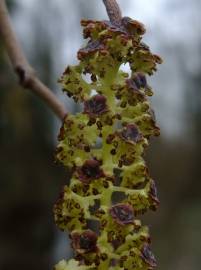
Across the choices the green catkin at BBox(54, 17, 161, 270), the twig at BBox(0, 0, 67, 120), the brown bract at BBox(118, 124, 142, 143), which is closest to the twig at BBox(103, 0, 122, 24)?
the green catkin at BBox(54, 17, 161, 270)

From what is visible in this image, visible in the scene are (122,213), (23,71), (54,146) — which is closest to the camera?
(122,213)

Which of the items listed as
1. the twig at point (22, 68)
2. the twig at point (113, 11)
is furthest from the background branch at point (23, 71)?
the twig at point (113, 11)

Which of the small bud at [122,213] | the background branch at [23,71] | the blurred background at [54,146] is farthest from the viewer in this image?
the blurred background at [54,146]

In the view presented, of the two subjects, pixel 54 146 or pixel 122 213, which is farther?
pixel 54 146

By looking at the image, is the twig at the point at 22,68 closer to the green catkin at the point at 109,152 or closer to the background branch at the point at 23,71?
the background branch at the point at 23,71

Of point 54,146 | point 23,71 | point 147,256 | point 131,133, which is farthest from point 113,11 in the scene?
point 54,146

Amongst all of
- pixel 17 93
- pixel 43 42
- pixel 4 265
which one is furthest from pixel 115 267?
pixel 43 42

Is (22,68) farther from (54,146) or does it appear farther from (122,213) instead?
(54,146)

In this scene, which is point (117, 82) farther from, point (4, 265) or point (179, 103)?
point (179, 103)
